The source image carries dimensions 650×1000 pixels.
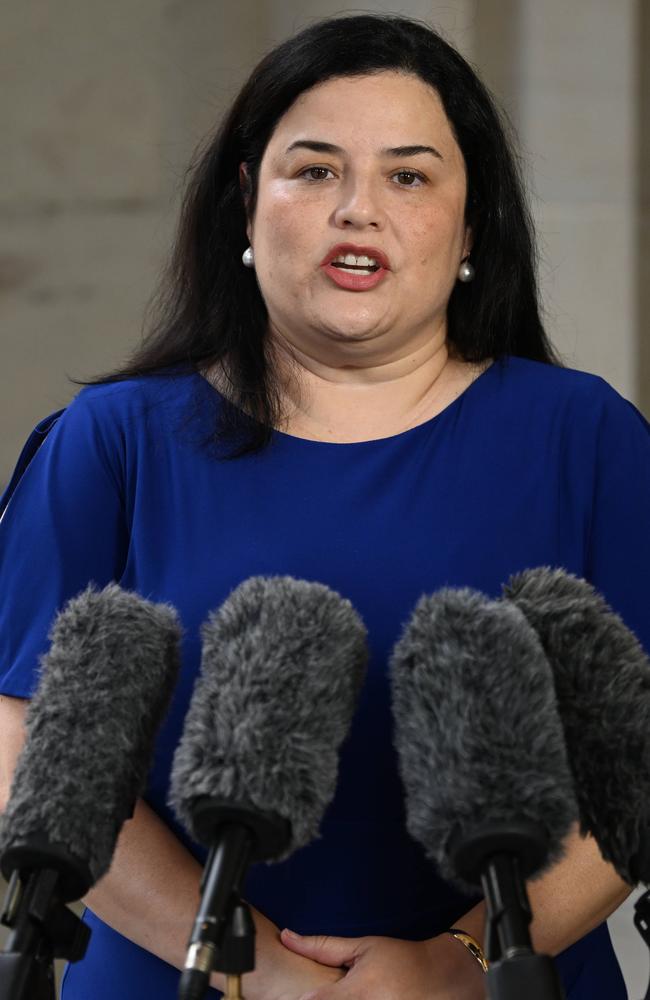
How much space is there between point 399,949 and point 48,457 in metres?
0.64

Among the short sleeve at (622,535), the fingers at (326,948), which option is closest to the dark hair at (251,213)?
the short sleeve at (622,535)

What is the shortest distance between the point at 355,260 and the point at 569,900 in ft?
2.21

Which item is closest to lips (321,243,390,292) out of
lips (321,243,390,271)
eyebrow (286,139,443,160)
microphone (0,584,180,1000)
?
lips (321,243,390,271)

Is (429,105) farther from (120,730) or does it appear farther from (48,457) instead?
(120,730)

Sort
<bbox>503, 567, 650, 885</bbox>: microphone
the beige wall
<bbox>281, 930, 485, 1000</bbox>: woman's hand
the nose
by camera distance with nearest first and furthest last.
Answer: <bbox>503, 567, 650, 885</bbox>: microphone < <bbox>281, 930, 485, 1000</bbox>: woman's hand < the nose < the beige wall

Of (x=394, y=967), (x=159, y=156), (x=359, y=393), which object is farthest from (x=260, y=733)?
(x=159, y=156)

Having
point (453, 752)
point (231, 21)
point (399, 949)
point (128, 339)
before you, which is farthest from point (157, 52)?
point (453, 752)

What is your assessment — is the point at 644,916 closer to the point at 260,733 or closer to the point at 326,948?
the point at 260,733

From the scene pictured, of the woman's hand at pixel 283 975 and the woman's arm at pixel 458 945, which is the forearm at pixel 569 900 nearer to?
the woman's arm at pixel 458 945

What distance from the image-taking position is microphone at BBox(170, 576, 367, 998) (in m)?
0.91

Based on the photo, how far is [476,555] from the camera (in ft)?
4.96

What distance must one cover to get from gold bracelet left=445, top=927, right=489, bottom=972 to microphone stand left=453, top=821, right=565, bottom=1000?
0.50 meters

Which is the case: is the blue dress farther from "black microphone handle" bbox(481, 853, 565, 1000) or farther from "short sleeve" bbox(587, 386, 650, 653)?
"black microphone handle" bbox(481, 853, 565, 1000)

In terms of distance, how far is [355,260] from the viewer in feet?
4.94
